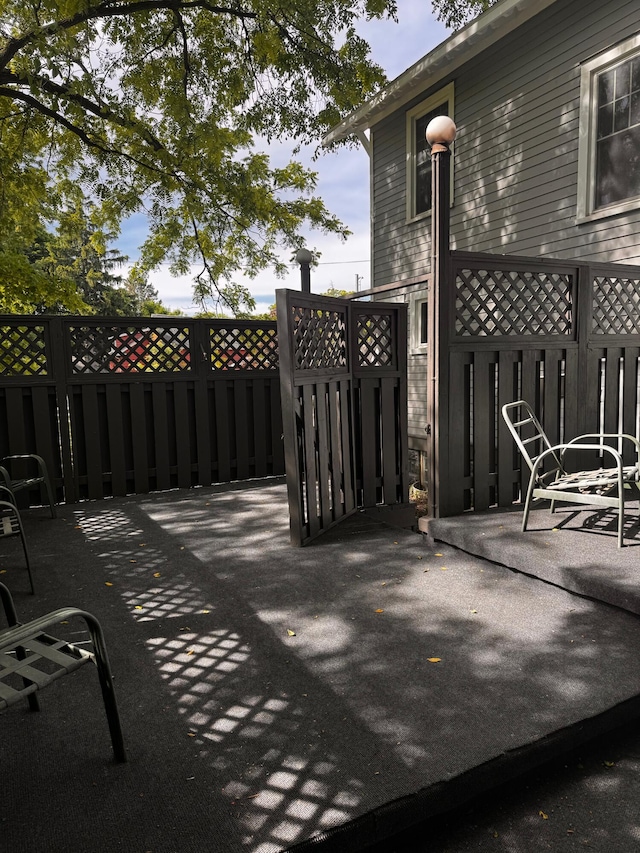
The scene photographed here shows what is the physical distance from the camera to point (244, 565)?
3.52 metres

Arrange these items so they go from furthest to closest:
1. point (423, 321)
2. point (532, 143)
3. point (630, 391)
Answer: point (423, 321)
point (532, 143)
point (630, 391)

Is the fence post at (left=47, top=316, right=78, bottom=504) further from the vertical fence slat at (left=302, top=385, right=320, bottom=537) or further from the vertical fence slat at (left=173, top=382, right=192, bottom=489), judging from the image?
the vertical fence slat at (left=302, top=385, right=320, bottom=537)

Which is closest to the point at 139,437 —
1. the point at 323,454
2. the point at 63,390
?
the point at 63,390

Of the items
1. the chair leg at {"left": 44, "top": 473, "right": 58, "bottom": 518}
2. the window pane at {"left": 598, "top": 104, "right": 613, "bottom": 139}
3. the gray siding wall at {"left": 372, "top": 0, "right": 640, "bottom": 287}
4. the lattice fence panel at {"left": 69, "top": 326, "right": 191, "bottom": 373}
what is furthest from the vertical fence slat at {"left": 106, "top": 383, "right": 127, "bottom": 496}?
the window pane at {"left": 598, "top": 104, "right": 613, "bottom": 139}

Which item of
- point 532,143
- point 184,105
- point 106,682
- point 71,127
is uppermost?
point 184,105

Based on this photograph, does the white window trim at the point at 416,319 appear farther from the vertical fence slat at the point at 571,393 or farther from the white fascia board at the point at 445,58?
the vertical fence slat at the point at 571,393

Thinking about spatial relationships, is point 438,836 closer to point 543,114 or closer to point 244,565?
point 244,565

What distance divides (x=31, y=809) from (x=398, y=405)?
3646mm

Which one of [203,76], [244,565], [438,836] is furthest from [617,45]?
[438,836]

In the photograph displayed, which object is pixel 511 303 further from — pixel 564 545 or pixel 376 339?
pixel 564 545

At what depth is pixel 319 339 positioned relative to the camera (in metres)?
3.98

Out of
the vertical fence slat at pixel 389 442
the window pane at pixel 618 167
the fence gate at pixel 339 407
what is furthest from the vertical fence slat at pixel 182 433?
the window pane at pixel 618 167

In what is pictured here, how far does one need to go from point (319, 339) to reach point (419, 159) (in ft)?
19.9

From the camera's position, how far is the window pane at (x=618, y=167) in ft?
18.6
